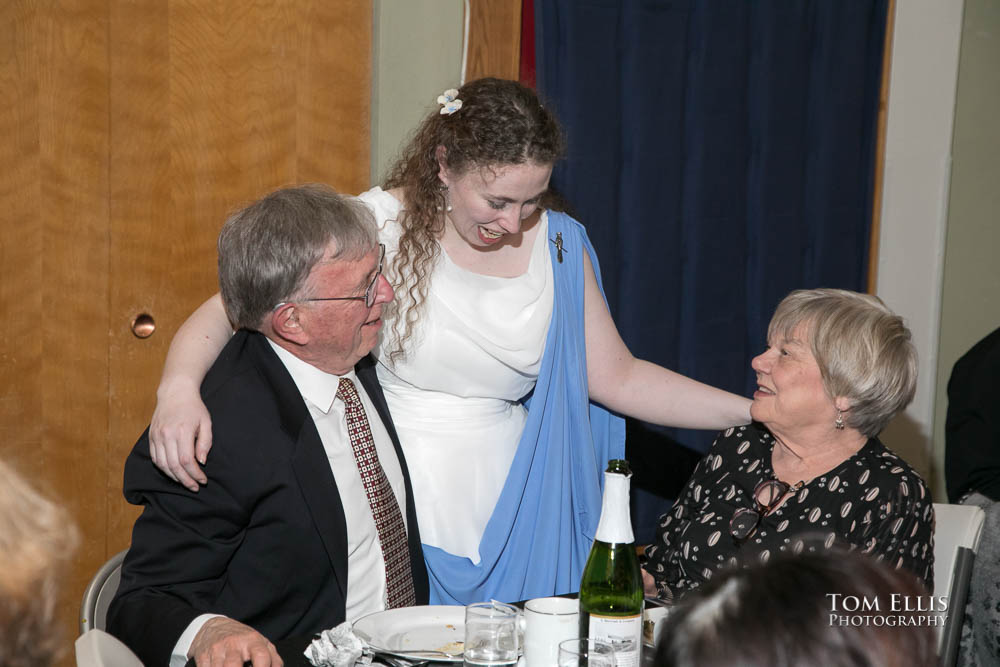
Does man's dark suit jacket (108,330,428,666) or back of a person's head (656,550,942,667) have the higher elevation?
back of a person's head (656,550,942,667)

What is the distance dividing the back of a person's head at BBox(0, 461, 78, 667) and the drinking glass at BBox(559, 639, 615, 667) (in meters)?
0.82

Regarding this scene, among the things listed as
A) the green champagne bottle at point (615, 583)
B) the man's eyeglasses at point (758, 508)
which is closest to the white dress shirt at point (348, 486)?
the green champagne bottle at point (615, 583)

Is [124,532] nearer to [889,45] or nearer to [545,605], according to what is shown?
[545,605]

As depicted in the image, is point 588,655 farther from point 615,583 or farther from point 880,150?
point 880,150

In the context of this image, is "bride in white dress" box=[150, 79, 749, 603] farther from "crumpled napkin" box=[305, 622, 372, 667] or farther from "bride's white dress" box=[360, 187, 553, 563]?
"crumpled napkin" box=[305, 622, 372, 667]

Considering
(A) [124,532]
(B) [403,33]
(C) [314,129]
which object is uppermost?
(B) [403,33]

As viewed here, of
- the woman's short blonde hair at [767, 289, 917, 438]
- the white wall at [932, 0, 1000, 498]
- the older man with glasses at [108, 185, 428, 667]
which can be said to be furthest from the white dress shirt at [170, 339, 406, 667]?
the white wall at [932, 0, 1000, 498]

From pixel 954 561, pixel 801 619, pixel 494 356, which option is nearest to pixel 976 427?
pixel 954 561

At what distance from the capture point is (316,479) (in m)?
1.82

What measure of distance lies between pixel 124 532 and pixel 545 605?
1.87 metres

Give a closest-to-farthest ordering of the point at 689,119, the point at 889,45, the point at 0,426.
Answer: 1. the point at 0,426
2. the point at 689,119
3. the point at 889,45

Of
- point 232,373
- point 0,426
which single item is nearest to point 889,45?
point 232,373

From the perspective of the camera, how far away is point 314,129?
3068 millimetres

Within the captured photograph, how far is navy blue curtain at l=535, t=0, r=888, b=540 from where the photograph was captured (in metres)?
3.30
